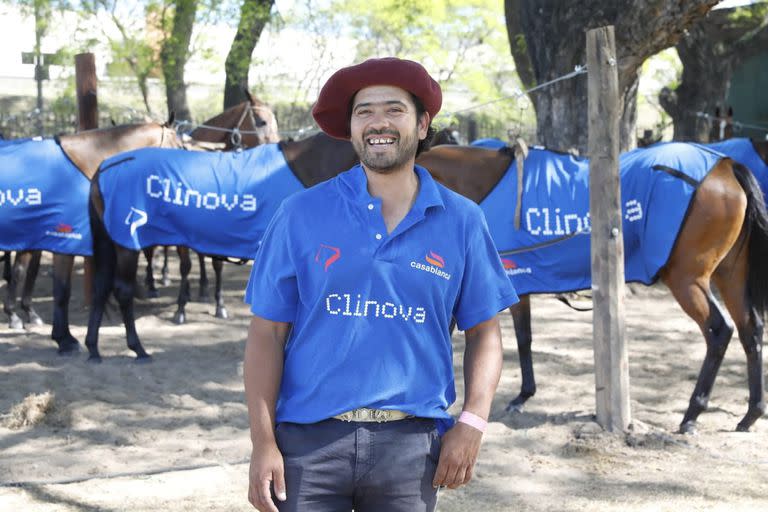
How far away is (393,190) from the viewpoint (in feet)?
7.35

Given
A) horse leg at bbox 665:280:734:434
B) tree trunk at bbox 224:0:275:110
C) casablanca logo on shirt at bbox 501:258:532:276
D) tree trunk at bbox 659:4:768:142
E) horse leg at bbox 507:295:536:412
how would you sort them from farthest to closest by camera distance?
1. tree trunk at bbox 659:4:768:142
2. tree trunk at bbox 224:0:275:110
3. horse leg at bbox 507:295:536:412
4. casablanca logo on shirt at bbox 501:258:532:276
5. horse leg at bbox 665:280:734:434

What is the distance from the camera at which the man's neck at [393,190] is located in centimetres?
222

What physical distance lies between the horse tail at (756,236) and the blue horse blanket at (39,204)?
499 centimetres

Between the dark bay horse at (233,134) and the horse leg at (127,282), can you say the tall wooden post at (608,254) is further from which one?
the dark bay horse at (233,134)

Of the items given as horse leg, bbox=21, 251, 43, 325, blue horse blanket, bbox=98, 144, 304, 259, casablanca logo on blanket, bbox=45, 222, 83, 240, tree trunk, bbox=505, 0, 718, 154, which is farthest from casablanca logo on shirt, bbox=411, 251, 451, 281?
horse leg, bbox=21, 251, 43, 325

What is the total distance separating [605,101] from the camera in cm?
515

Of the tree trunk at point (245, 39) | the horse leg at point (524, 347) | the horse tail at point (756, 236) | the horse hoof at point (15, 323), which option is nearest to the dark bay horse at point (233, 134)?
the horse hoof at point (15, 323)

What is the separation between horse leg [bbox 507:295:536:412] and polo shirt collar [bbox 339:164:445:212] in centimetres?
381

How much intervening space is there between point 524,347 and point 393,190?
12.9 feet

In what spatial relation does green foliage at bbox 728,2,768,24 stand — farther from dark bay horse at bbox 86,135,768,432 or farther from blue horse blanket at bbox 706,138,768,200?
dark bay horse at bbox 86,135,768,432

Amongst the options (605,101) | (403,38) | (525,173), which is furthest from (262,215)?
(403,38)

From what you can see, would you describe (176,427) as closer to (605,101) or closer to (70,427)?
(70,427)

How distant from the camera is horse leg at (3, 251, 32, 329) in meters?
8.32

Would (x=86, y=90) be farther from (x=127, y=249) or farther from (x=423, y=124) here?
(x=423, y=124)
